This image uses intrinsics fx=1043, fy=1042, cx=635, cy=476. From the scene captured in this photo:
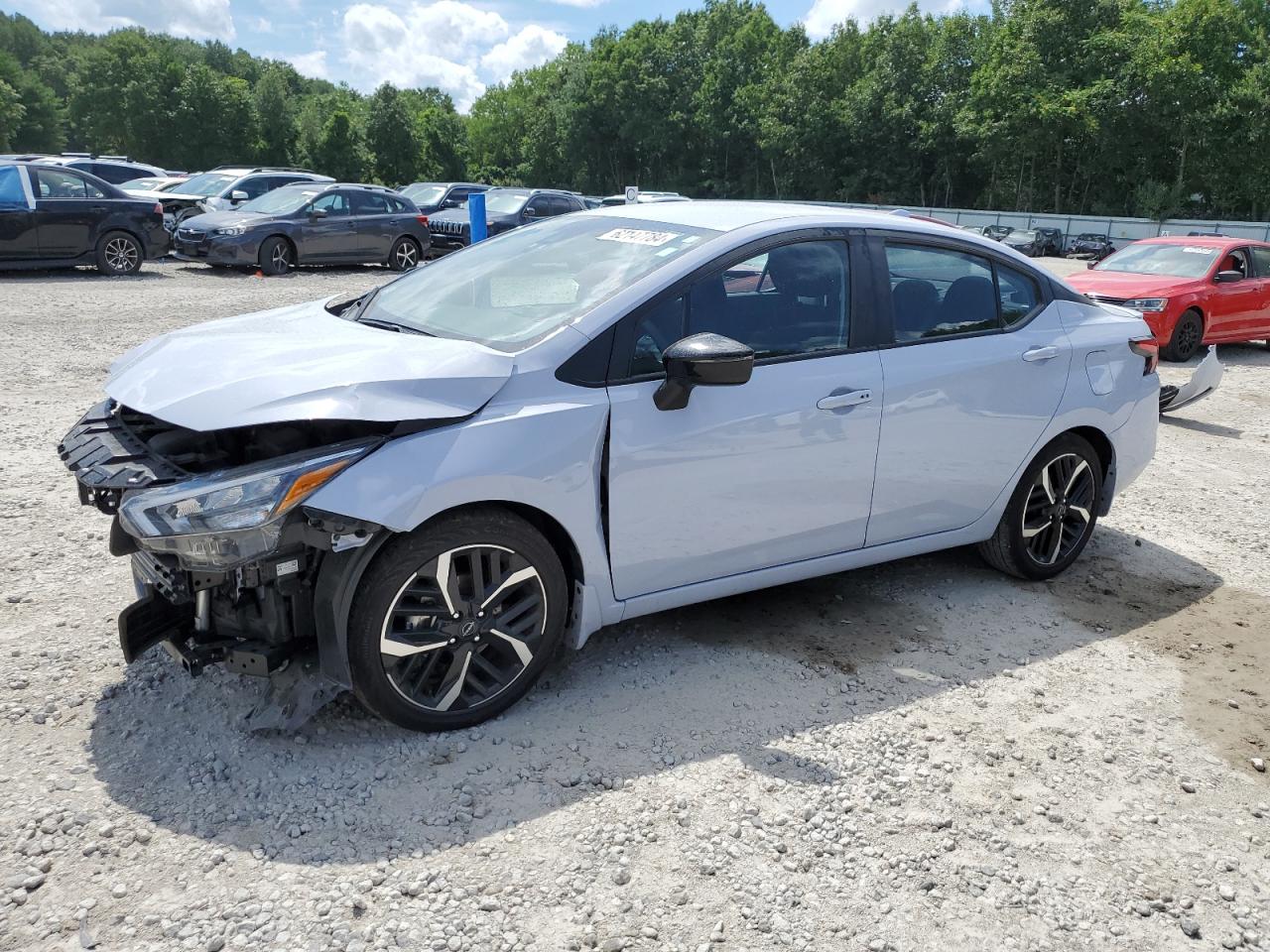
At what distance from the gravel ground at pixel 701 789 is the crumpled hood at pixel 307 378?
108 centimetres

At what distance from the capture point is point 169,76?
311ft

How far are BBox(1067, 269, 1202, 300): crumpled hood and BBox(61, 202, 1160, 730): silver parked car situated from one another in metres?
8.08

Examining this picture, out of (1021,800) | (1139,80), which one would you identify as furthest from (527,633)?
(1139,80)

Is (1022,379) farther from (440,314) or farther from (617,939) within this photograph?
(617,939)

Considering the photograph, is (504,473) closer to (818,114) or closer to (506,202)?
(506,202)

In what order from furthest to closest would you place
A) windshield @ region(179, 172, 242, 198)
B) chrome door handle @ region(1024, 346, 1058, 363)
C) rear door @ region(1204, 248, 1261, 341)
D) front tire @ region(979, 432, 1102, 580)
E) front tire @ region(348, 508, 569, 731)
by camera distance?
windshield @ region(179, 172, 242, 198) → rear door @ region(1204, 248, 1261, 341) → front tire @ region(979, 432, 1102, 580) → chrome door handle @ region(1024, 346, 1058, 363) → front tire @ region(348, 508, 569, 731)

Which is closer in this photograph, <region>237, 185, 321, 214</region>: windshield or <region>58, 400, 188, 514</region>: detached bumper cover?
<region>58, 400, 188, 514</region>: detached bumper cover

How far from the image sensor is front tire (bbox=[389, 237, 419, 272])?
19328 millimetres

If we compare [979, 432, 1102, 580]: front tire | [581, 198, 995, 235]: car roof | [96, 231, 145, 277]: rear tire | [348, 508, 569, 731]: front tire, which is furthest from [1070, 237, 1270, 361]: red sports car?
[96, 231, 145, 277]: rear tire

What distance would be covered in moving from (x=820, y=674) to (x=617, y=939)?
1.70m

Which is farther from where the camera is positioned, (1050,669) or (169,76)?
(169,76)

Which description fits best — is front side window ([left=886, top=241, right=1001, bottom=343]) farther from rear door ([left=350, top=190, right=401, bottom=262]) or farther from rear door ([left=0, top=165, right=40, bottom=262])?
rear door ([left=350, top=190, right=401, bottom=262])

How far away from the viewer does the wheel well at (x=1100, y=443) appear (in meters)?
5.12

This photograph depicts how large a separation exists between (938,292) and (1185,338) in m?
9.58
